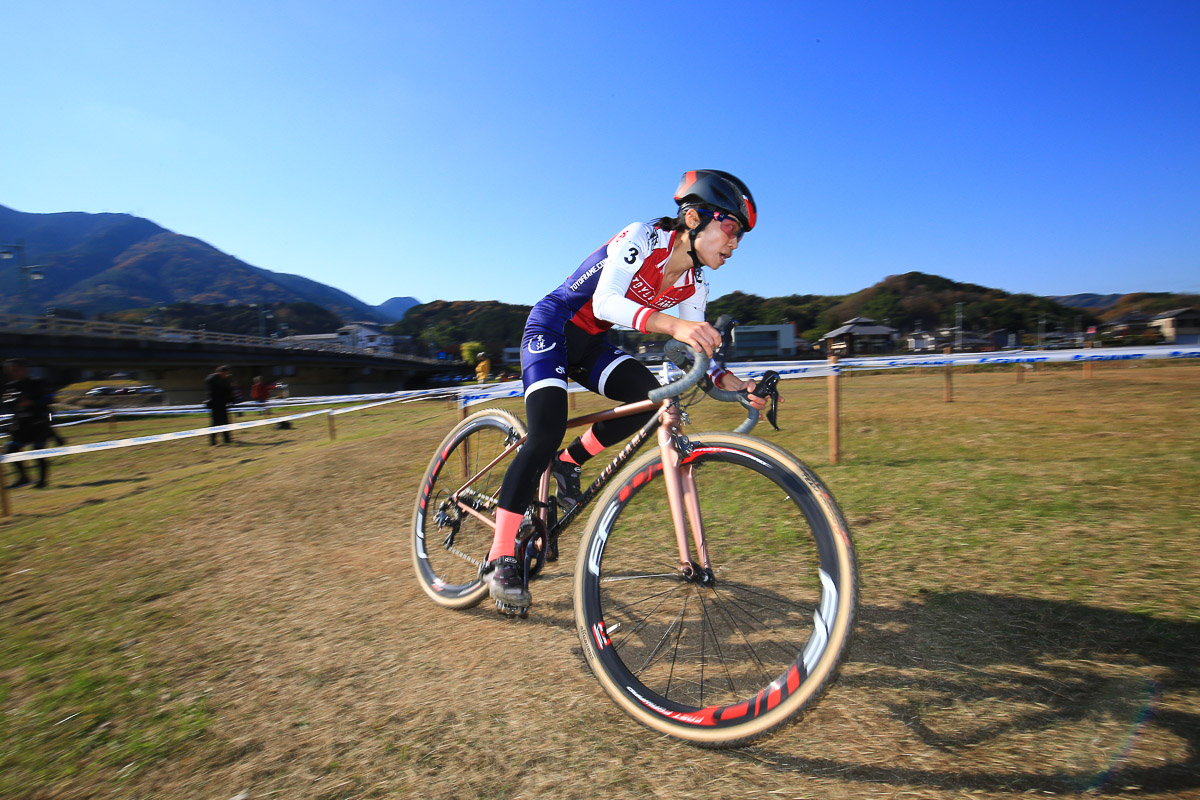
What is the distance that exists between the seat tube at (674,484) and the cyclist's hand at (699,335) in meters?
0.35

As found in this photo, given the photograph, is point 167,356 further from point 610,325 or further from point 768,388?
point 768,388

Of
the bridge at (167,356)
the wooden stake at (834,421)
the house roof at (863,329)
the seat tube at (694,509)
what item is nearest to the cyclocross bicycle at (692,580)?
the seat tube at (694,509)

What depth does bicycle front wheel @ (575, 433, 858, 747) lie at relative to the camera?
6.37 feet

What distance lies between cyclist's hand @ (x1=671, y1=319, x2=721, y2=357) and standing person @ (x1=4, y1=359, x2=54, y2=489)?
1339 centimetres

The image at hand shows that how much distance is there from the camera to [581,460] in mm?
3242

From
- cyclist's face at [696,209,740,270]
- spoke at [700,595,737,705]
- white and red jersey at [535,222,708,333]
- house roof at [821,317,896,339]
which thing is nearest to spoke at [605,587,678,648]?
spoke at [700,595,737,705]

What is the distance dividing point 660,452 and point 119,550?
5540mm

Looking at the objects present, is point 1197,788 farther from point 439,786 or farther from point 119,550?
point 119,550

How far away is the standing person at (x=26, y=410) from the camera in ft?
35.2

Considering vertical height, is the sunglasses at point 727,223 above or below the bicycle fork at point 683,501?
above

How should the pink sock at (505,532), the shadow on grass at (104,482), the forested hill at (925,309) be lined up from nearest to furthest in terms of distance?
the pink sock at (505,532) < the shadow on grass at (104,482) < the forested hill at (925,309)

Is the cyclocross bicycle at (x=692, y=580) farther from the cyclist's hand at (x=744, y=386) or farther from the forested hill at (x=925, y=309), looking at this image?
the forested hill at (x=925, y=309)

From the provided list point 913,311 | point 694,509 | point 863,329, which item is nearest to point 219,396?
point 694,509

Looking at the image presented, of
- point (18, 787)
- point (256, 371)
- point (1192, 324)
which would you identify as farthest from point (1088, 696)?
point (1192, 324)
